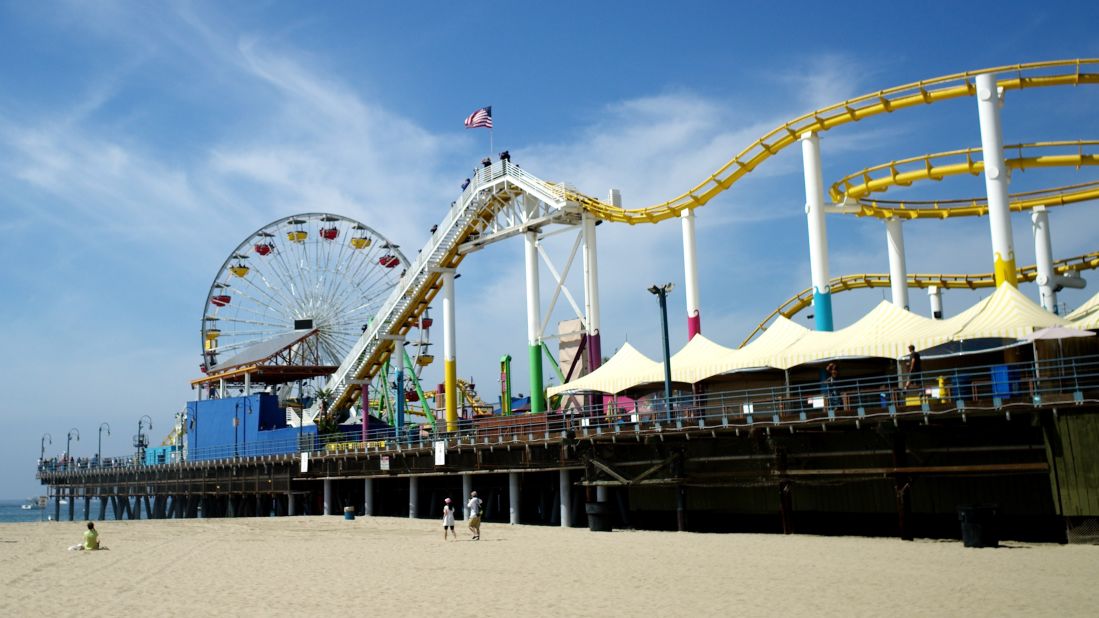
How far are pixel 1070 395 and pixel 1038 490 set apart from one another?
8.36ft

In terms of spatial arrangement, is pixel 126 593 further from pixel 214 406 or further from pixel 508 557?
pixel 214 406

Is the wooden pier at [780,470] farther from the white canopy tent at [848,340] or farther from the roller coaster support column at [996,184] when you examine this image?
the roller coaster support column at [996,184]

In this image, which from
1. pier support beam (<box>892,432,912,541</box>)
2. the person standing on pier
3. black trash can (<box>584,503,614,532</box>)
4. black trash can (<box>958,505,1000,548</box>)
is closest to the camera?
black trash can (<box>958,505,1000,548</box>)

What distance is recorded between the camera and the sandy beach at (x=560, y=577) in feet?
47.6

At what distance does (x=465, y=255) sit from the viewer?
47.1 metres

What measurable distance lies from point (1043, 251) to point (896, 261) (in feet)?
17.0

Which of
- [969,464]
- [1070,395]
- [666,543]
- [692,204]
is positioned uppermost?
[692,204]

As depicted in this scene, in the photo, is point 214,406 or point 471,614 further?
point 214,406

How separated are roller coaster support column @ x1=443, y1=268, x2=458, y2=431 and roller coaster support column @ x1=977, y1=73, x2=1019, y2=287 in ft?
79.4

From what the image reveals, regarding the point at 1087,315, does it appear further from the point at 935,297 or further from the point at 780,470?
the point at 935,297

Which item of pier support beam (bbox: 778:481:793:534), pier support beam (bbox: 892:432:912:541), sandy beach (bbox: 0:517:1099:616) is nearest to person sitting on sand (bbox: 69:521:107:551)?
sandy beach (bbox: 0:517:1099:616)

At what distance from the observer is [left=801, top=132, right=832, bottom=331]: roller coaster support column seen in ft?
102

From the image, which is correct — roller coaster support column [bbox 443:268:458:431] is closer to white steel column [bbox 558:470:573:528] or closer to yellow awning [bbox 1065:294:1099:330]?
white steel column [bbox 558:470:573:528]

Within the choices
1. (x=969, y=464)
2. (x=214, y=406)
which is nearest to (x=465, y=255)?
(x=214, y=406)
